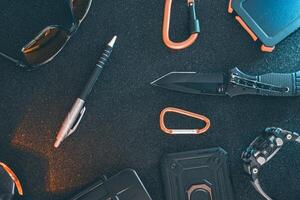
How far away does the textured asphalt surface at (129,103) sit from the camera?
43.7 inches

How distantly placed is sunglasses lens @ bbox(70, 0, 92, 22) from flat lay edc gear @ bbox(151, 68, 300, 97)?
0.74ft

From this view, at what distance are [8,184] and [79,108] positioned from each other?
0.21 m

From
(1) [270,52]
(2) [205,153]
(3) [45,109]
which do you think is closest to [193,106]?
(2) [205,153]

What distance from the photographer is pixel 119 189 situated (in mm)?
1083

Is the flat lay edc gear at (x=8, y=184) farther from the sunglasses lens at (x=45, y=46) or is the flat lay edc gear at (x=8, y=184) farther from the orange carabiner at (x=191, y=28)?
the orange carabiner at (x=191, y=28)

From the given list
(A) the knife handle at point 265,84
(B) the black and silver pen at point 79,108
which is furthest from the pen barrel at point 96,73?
(A) the knife handle at point 265,84

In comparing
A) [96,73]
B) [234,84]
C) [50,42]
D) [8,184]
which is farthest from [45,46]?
[234,84]

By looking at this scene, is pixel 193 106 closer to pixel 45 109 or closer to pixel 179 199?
pixel 179 199

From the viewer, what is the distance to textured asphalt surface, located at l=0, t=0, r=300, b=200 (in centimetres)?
111

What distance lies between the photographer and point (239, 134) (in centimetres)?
113

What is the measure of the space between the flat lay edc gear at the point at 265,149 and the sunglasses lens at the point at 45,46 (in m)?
0.46

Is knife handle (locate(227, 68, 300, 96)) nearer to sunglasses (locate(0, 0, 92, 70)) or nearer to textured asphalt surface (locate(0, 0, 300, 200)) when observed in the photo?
textured asphalt surface (locate(0, 0, 300, 200))

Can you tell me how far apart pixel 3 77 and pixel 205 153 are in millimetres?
465

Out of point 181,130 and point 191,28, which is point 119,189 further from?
point 191,28
